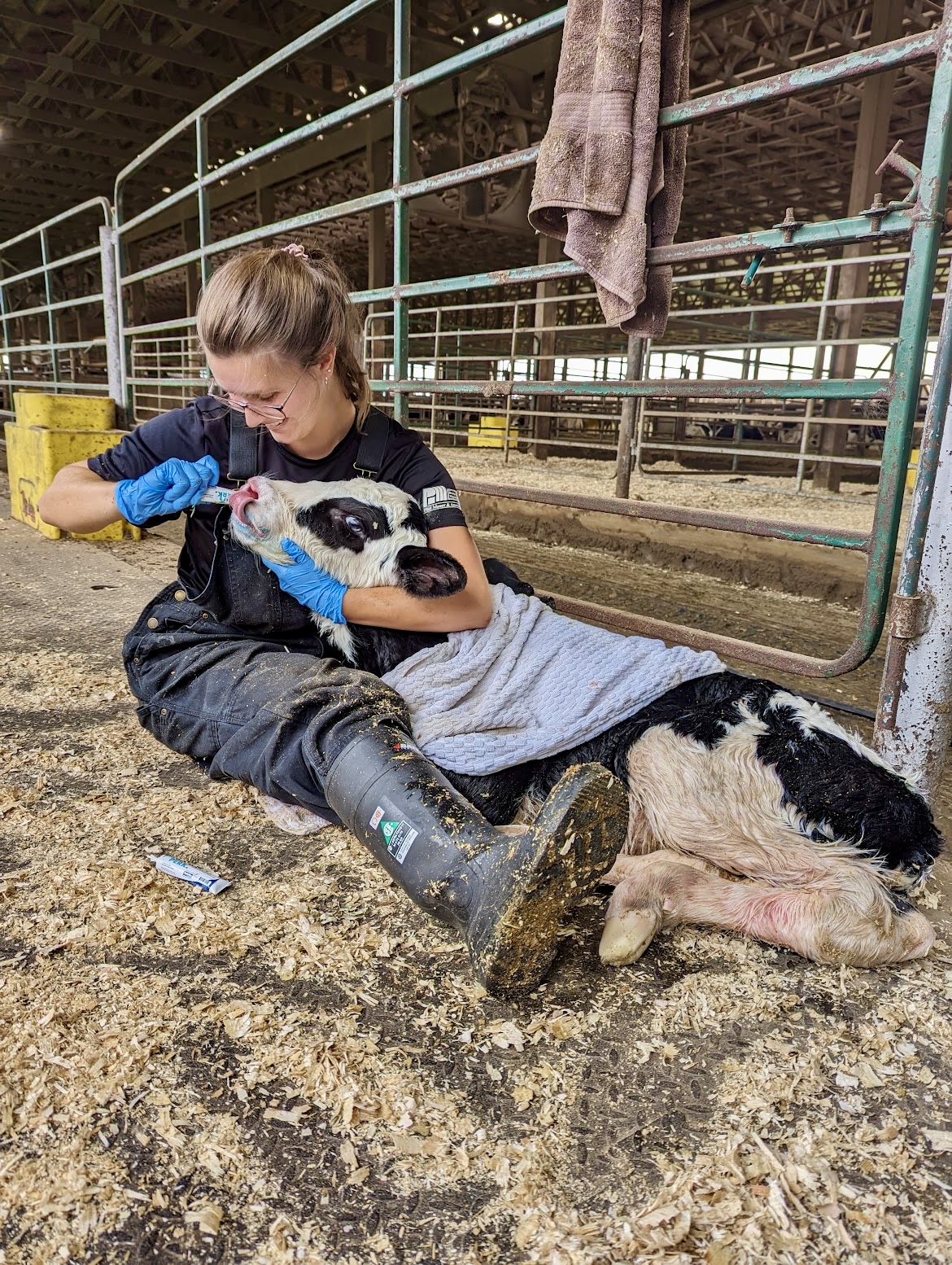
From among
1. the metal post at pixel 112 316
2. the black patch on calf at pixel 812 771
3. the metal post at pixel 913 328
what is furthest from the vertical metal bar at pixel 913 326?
the metal post at pixel 112 316

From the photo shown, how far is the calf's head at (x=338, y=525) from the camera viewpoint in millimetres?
1884

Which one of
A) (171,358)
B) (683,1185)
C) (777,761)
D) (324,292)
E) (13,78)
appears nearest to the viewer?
(683,1185)

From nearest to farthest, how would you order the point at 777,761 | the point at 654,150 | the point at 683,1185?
the point at 683,1185 → the point at 777,761 → the point at 654,150

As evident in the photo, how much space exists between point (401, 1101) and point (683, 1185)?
14.2 inches

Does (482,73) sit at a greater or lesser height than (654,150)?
greater

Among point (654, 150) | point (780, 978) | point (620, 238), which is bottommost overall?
point (780, 978)

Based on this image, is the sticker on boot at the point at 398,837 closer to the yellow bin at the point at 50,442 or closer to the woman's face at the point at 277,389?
the woman's face at the point at 277,389

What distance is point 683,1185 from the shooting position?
3.14 ft

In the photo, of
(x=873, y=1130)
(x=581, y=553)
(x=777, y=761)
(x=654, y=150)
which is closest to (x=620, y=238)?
(x=654, y=150)

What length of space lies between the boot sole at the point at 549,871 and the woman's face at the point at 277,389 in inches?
42.9

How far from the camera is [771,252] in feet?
6.50

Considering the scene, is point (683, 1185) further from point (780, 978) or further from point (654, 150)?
point (654, 150)

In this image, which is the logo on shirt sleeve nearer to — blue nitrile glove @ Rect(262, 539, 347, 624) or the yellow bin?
blue nitrile glove @ Rect(262, 539, 347, 624)

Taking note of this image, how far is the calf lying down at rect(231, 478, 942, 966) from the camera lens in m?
1.43
